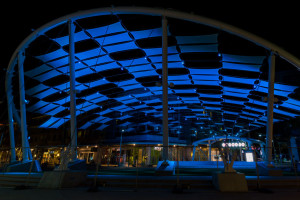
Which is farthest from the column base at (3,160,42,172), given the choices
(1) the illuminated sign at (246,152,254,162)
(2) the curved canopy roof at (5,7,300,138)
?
(1) the illuminated sign at (246,152,254,162)

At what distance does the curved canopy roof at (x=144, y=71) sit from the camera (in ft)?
45.8

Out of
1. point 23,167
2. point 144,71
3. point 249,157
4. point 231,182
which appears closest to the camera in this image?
point 231,182

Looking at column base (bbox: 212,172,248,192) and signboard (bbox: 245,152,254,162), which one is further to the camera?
signboard (bbox: 245,152,254,162)

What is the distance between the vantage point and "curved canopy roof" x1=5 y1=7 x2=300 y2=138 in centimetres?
1395

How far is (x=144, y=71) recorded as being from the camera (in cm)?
2144

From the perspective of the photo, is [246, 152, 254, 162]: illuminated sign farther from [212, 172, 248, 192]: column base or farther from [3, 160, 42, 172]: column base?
[3, 160, 42, 172]: column base

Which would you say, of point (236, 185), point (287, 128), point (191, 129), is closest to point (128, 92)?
point (191, 129)

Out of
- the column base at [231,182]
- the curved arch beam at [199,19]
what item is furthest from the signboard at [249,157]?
the column base at [231,182]

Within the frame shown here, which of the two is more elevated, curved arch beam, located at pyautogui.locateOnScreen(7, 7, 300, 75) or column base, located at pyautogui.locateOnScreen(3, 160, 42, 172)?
curved arch beam, located at pyautogui.locateOnScreen(7, 7, 300, 75)

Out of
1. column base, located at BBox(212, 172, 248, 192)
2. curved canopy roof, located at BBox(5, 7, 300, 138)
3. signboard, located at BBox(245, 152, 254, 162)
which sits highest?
curved canopy roof, located at BBox(5, 7, 300, 138)

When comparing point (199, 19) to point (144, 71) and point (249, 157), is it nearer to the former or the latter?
point (144, 71)

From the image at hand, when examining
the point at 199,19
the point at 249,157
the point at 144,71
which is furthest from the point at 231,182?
the point at 249,157

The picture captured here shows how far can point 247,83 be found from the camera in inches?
831

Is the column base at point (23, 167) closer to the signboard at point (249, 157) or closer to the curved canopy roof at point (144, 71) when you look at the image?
the curved canopy roof at point (144, 71)
